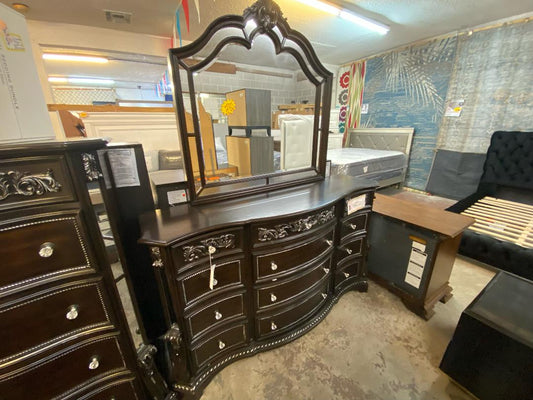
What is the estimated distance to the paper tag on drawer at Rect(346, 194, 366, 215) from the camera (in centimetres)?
153

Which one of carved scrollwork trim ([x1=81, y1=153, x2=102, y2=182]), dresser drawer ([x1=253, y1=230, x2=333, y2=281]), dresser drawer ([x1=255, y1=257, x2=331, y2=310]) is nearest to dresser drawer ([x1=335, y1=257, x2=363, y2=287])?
dresser drawer ([x1=255, y1=257, x2=331, y2=310])

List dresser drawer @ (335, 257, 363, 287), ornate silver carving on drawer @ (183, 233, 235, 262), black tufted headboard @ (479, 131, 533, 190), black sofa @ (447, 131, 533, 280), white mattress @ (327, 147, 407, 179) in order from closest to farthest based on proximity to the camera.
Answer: ornate silver carving on drawer @ (183, 233, 235, 262), dresser drawer @ (335, 257, 363, 287), black sofa @ (447, 131, 533, 280), black tufted headboard @ (479, 131, 533, 190), white mattress @ (327, 147, 407, 179)

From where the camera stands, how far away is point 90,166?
80 centimetres

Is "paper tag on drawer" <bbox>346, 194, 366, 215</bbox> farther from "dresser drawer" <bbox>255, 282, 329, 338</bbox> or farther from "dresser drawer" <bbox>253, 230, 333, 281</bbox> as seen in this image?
"dresser drawer" <bbox>255, 282, 329, 338</bbox>

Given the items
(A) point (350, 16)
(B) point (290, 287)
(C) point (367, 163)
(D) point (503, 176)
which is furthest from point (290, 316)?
(D) point (503, 176)

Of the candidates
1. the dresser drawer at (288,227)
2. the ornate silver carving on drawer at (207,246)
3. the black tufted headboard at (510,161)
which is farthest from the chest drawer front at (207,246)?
the black tufted headboard at (510,161)

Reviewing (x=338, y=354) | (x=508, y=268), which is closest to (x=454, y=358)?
(x=338, y=354)

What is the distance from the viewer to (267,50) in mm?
1407

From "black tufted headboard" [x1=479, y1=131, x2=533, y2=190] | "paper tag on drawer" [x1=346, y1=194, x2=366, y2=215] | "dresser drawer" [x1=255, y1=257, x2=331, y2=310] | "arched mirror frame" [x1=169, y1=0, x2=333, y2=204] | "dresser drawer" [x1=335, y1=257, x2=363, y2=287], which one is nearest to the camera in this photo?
"arched mirror frame" [x1=169, y1=0, x2=333, y2=204]

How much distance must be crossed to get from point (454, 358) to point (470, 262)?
1619 mm

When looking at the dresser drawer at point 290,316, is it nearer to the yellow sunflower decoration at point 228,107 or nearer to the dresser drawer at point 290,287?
the dresser drawer at point 290,287

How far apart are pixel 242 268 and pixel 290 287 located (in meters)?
0.38

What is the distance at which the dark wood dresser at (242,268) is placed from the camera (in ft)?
3.44

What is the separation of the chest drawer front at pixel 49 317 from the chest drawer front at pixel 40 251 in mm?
77
